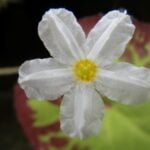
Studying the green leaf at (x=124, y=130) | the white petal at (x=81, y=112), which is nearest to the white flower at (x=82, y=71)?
the white petal at (x=81, y=112)

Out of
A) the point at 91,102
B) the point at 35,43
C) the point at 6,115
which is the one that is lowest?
the point at 6,115

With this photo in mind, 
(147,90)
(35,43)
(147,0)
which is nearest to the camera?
(147,90)

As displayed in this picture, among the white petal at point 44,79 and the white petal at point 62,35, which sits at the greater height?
the white petal at point 62,35

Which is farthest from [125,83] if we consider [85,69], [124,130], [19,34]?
[19,34]

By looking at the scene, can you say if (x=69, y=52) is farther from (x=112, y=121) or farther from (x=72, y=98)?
(x=112, y=121)

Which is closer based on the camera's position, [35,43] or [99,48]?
[99,48]

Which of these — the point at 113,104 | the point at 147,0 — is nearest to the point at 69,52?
the point at 113,104

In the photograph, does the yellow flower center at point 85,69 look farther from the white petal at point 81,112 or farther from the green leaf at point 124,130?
the green leaf at point 124,130
